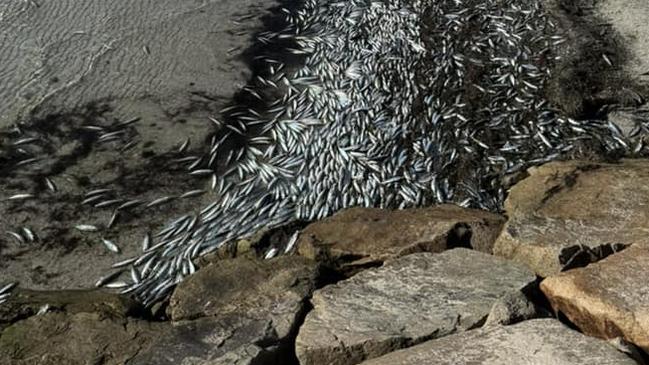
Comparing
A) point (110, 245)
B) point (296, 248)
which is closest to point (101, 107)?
point (110, 245)

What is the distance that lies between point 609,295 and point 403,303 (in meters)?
1.17

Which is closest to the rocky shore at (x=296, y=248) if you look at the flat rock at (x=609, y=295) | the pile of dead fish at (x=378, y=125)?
the flat rock at (x=609, y=295)

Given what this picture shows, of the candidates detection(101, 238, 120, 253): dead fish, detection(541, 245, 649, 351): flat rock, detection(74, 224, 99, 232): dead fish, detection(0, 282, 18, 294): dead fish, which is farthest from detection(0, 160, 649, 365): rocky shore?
detection(74, 224, 99, 232): dead fish

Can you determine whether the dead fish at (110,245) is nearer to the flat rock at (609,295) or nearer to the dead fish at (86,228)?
the dead fish at (86,228)

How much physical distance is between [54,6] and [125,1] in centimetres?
75

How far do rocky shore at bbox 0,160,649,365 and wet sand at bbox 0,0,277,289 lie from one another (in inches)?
28.5

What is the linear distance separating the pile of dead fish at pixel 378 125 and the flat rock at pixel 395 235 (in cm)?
45

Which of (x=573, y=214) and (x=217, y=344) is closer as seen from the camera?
(x=217, y=344)

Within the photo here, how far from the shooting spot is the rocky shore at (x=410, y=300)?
5309 mm

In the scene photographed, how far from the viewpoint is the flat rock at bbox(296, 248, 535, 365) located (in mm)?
5398

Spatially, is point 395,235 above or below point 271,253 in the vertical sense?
above

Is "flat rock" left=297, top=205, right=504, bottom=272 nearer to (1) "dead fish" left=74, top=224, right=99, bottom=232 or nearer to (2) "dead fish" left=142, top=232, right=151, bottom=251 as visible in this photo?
(2) "dead fish" left=142, top=232, right=151, bottom=251

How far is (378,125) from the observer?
8578 mm

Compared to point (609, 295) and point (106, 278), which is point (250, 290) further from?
point (609, 295)
